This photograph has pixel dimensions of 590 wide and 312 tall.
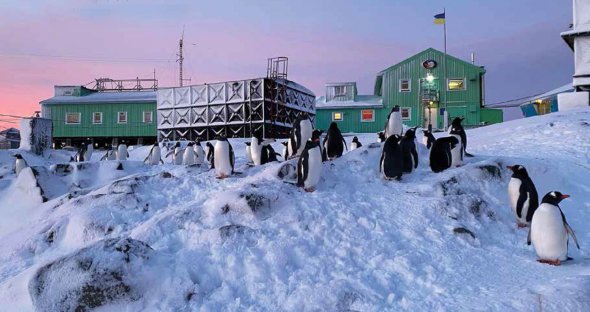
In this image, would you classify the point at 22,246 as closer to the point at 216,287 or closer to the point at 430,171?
the point at 216,287

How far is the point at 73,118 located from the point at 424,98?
2698 cm

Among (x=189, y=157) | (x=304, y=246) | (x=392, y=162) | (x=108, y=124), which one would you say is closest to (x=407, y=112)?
(x=108, y=124)

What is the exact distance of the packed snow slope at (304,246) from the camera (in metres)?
5.80

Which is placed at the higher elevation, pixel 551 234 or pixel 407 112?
pixel 407 112

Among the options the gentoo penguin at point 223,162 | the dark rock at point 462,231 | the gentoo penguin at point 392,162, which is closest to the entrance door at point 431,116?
the gentoo penguin at point 223,162

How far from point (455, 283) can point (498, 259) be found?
123cm

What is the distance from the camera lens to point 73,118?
39406mm

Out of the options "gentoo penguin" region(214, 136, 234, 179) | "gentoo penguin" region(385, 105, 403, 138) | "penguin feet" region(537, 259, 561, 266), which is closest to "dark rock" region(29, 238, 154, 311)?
"penguin feet" region(537, 259, 561, 266)

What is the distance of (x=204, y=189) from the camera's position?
10.9 meters

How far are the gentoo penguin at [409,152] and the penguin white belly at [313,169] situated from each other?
237 centimetres

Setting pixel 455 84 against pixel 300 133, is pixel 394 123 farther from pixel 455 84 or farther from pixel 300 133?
pixel 455 84

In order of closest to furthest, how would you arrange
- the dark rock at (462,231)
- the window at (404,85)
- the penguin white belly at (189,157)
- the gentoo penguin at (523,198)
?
the dark rock at (462,231), the gentoo penguin at (523,198), the penguin white belly at (189,157), the window at (404,85)

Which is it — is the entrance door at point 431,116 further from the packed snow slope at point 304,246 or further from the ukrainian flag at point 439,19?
the packed snow slope at point 304,246

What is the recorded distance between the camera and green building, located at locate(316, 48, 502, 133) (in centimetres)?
3747
